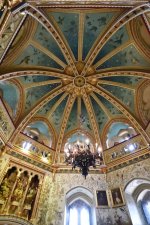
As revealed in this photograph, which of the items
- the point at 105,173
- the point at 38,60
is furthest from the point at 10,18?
the point at 105,173

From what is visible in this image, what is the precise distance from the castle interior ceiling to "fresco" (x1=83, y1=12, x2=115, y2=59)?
0.19 ft

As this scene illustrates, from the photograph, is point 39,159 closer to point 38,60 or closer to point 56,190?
point 56,190

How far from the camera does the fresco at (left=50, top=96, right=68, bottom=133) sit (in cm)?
1385

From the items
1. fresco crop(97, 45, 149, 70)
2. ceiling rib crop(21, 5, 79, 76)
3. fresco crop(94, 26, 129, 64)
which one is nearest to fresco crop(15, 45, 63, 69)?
ceiling rib crop(21, 5, 79, 76)

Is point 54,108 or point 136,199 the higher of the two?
point 54,108

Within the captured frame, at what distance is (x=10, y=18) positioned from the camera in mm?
6461

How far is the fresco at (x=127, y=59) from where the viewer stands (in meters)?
11.1

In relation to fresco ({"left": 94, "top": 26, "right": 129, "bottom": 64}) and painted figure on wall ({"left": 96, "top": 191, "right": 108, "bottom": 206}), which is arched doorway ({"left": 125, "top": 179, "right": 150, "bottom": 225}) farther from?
fresco ({"left": 94, "top": 26, "right": 129, "bottom": 64})

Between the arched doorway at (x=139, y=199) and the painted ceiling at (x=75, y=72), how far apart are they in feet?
13.5

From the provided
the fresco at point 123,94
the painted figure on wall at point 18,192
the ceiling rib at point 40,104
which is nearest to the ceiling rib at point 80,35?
the ceiling rib at point 40,104

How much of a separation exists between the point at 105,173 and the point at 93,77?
6.86 meters

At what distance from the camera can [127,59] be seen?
11.7 metres

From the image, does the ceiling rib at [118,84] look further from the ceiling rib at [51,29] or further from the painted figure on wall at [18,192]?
the painted figure on wall at [18,192]

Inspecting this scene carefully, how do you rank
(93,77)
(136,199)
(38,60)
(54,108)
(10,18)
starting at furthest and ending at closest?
(54,108)
(93,77)
(38,60)
(136,199)
(10,18)
